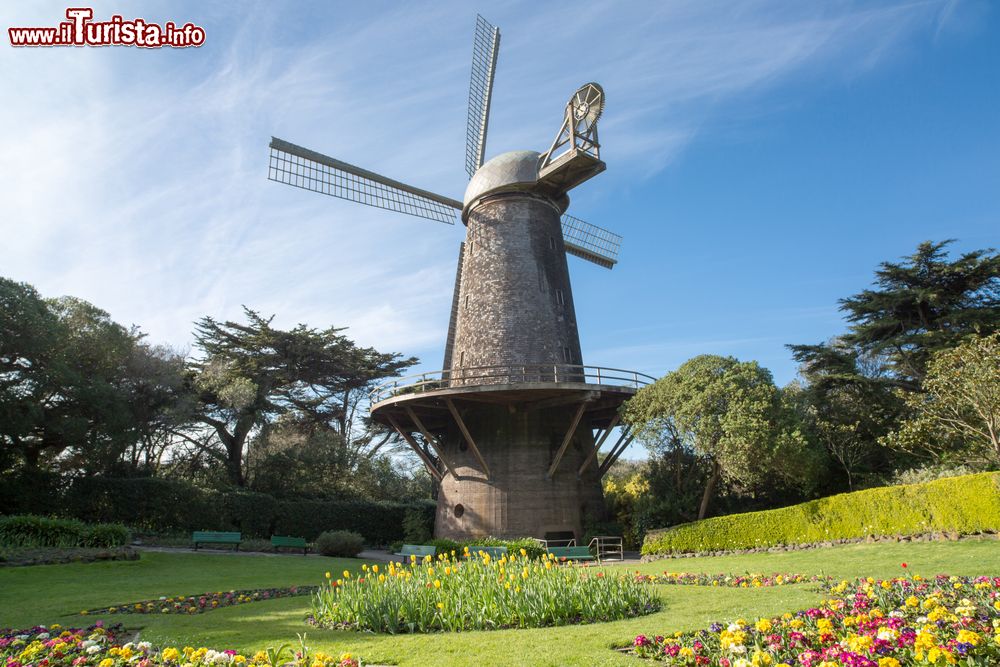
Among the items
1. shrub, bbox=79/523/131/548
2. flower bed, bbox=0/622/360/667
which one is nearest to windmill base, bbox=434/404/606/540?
shrub, bbox=79/523/131/548

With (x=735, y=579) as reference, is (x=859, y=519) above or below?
above

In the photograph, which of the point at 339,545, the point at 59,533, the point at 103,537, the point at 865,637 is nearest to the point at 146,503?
the point at 59,533

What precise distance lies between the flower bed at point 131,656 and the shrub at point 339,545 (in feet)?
46.2

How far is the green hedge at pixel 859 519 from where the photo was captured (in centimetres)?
1314

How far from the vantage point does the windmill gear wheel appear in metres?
21.2

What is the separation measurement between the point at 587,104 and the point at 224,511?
63.3ft

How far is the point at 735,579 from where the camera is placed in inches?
399

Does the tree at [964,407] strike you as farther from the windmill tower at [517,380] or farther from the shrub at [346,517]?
the shrub at [346,517]

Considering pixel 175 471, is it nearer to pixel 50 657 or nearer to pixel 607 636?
pixel 50 657

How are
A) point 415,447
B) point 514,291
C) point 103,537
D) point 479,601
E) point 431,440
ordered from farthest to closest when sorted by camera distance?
point 415,447 < point 514,291 < point 431,440 < point 103,537 < point 479,601

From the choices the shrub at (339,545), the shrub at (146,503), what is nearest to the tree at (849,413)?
the shrub at (339,545)

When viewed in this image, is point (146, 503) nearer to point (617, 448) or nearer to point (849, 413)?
point (617, 448)

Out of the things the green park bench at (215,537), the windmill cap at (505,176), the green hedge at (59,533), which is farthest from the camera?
the windmill cap at (505,176)

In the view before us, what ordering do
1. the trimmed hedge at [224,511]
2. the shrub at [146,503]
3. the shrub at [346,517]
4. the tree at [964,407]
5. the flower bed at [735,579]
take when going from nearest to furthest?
1. the flower bed at [735,579]
2. the tree at [964,407]
3. the shrub at [146,503]
4. the trimmed hedge at [224,511]
5. the shrub at [346,517]
